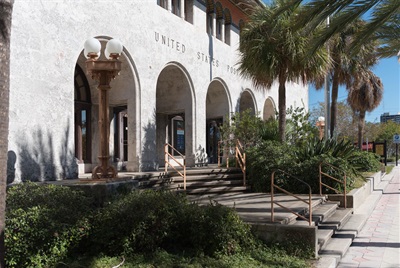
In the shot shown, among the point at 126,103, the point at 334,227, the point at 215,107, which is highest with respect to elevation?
the point at 215,107

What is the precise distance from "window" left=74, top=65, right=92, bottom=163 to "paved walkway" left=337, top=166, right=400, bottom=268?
384 inches

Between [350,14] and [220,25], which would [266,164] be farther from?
[220,25]

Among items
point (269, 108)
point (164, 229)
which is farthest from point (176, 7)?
point (164, 229)

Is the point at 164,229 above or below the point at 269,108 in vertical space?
below

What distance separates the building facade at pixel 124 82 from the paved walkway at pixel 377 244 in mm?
6735

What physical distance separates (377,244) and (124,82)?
9748mm

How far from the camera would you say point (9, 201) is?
6094 millimetres

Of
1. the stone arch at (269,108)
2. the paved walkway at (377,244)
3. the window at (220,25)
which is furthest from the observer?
the stone arch at (269,108)

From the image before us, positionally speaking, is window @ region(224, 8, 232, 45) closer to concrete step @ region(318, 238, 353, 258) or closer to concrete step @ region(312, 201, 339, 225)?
concrete step @ region(312, 201, 339, 225)

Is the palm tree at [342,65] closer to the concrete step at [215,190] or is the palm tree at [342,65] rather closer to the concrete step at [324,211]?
the concrete step at [215,190]

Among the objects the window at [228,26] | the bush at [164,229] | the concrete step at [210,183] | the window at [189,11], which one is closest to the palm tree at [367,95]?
the window at [228,26]

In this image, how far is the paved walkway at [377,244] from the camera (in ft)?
20.5

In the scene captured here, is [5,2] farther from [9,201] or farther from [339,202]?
[339,202]

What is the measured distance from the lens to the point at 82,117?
47.8 feet
